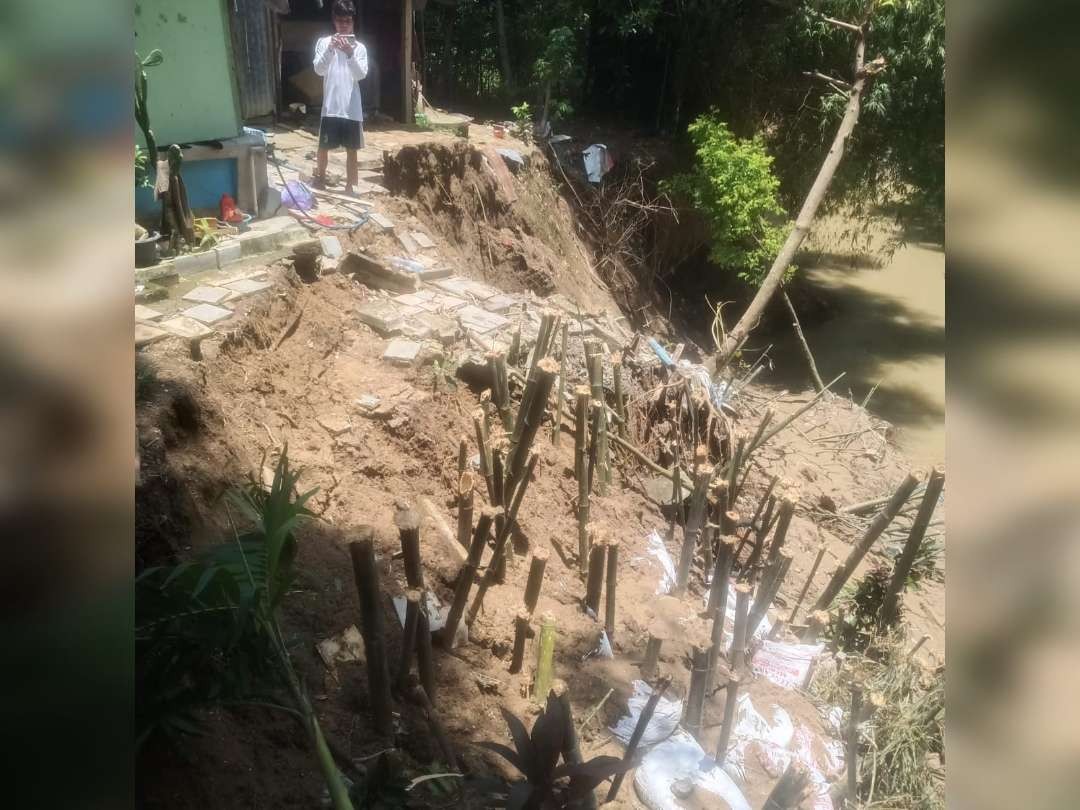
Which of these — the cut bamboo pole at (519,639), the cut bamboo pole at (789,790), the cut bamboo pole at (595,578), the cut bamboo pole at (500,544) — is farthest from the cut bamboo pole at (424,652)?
the cut bamboo pole at (789,790)

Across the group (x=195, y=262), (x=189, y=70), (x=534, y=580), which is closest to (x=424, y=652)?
(x=534, y=580)

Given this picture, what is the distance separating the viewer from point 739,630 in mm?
4125

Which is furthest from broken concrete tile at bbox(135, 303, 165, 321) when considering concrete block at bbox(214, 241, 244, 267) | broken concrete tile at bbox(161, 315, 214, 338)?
concrete block at bbox(214, 241, 244, 267)

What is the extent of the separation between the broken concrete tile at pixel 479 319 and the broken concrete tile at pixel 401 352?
69cm

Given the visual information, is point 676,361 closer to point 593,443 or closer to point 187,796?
point 593,443

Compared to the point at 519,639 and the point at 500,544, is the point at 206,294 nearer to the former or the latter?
the point at 500,544

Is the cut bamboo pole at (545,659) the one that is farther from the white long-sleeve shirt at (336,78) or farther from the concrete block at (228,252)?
the white long-sleeve shirt at (336,78)

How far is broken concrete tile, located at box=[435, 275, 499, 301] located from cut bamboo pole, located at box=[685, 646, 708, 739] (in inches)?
Result: 163
